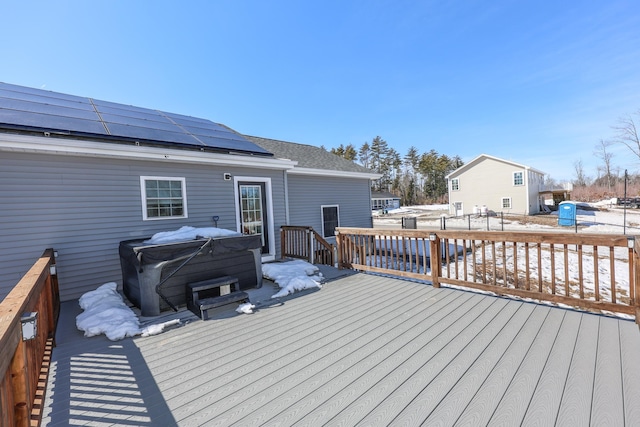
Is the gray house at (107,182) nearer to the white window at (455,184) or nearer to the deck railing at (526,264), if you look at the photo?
the deck railing at (526,264)

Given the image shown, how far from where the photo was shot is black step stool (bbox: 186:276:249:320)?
3.28 m

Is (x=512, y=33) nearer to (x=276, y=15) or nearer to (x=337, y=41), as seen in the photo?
(x=337, y=41)

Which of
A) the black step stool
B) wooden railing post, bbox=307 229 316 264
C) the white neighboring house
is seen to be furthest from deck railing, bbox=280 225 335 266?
the white neighboring house

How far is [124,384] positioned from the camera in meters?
1.99

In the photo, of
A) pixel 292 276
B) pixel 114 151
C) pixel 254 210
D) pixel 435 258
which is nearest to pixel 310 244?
pixel 292 276

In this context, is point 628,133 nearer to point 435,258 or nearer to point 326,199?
point 326,199

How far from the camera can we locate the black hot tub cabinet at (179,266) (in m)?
3.25

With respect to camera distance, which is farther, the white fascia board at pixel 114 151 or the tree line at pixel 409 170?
the tree line at pixel 409 170

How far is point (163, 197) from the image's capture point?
505 centimetres

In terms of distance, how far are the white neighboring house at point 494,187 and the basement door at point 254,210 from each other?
900 inches

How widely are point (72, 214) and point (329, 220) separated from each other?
661 cm

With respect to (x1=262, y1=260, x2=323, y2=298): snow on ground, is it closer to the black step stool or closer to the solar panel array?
the black step stool

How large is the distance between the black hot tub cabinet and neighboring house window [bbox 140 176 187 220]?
3.49ft

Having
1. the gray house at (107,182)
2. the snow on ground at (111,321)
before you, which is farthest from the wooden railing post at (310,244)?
the snow on ground at (111,321)
